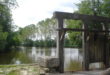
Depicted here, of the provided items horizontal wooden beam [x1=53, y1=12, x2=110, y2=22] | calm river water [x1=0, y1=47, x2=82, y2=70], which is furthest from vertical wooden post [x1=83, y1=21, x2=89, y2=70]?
calm river water [x1=0, y1=47, x2=82, y2=70]

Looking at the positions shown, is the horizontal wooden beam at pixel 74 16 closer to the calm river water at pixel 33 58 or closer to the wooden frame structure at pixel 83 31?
the wooden frame structure at pixel 83 31

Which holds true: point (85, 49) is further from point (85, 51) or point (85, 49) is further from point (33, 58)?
point (33, 58)

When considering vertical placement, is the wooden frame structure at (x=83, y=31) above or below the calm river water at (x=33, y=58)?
above

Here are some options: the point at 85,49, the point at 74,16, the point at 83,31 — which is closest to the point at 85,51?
the point at 85,49

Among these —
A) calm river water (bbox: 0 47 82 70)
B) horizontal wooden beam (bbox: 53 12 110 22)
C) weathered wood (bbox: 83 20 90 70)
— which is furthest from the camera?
calm river water (bbox: 0 47 82 70)

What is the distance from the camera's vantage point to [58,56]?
6797mm

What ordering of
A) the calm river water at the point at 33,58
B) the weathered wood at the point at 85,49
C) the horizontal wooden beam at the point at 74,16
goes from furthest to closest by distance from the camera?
the calm river water at the point at 33,58
the weathered wood at the point at 85,49
the horizontal wooden beam at the point at 74,16

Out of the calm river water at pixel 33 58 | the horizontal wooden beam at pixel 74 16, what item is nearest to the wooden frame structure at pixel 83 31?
the horizontal wooden beam at pixel 74 16

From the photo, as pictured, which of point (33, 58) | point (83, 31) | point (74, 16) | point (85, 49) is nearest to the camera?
point (74, 16)

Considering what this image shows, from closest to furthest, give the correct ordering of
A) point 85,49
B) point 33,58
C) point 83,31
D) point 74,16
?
point 74,16 < point 83,31 < point 85,49 < point 33,58

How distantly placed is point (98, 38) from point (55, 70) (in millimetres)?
3049

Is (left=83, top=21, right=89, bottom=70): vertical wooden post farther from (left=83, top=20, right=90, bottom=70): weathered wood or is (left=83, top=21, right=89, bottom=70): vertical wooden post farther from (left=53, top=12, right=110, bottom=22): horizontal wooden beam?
(left=53, top=12, right=110, bottom=22): horizontal wooden beam

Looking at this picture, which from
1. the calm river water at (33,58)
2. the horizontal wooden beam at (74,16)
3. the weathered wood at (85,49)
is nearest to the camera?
the horizontal wooden beam at (74,16)

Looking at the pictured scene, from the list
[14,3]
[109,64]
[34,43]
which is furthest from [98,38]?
[34,43]
